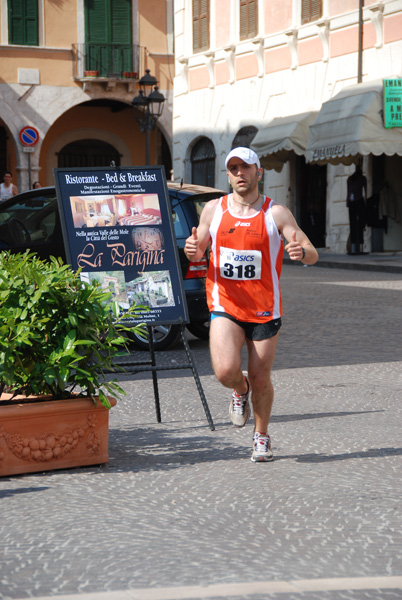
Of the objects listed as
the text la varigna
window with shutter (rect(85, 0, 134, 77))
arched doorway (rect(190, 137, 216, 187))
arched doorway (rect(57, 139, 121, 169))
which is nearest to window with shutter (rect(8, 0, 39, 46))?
window with shutter (rect(85, 0, 134, 77))

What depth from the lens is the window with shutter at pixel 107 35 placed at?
37.4 meters

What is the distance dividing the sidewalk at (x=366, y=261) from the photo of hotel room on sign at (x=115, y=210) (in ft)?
46.7

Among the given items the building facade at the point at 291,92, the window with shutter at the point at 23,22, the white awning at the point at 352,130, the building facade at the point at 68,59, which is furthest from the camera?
the building facade at the point at 68,59

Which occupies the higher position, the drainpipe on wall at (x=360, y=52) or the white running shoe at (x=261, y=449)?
the drainpipe on wall at (x=360, y=52)

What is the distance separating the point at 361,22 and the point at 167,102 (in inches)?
578

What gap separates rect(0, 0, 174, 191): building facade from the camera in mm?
36750

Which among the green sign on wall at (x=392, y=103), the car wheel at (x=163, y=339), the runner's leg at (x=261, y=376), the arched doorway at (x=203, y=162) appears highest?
the green sign on wall at (x=392, y=103)

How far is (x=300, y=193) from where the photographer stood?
28.7 m

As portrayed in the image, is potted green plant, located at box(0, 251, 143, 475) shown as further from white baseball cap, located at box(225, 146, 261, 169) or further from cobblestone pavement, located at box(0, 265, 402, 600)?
white baseball cap, located at box(225, 146, 261, 169)

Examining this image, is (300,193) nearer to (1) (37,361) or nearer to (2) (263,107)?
(2) (263,107)

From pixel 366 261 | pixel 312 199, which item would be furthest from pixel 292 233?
pixel 312 199

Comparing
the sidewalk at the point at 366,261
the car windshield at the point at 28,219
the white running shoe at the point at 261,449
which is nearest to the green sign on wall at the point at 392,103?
the sidewalk at the point at 366,261

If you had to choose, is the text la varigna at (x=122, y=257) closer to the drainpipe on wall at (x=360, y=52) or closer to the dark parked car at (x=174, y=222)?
the dark parked car at (x=174, y=222)

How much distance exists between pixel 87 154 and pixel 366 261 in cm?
1927
